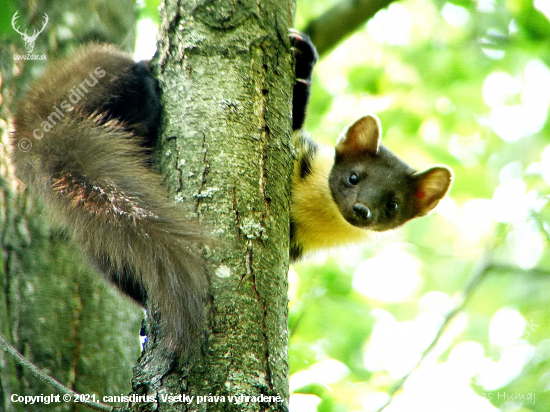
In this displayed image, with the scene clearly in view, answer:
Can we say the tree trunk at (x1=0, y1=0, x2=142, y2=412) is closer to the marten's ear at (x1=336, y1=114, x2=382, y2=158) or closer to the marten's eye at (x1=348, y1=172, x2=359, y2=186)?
the marten's eye at (x1=348, y1=172, x2=359, y2=186)

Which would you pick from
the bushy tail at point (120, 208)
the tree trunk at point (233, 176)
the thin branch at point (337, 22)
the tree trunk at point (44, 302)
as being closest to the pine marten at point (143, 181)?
the bushy tail at point (120, 208)

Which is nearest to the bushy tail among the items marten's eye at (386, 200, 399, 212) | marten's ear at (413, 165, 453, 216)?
marten's eye at (386, 200, 399, 212)

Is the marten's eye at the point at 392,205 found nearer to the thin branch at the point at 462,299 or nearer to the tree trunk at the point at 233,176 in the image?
the thin branch at the point at 462,299

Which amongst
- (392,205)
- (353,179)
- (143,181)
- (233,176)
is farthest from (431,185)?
(143,181)

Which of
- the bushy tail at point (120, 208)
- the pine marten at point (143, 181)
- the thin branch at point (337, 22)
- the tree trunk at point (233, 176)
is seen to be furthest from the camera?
the thin branch at point (337, 22)

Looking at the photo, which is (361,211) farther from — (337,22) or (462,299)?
(337,22)
